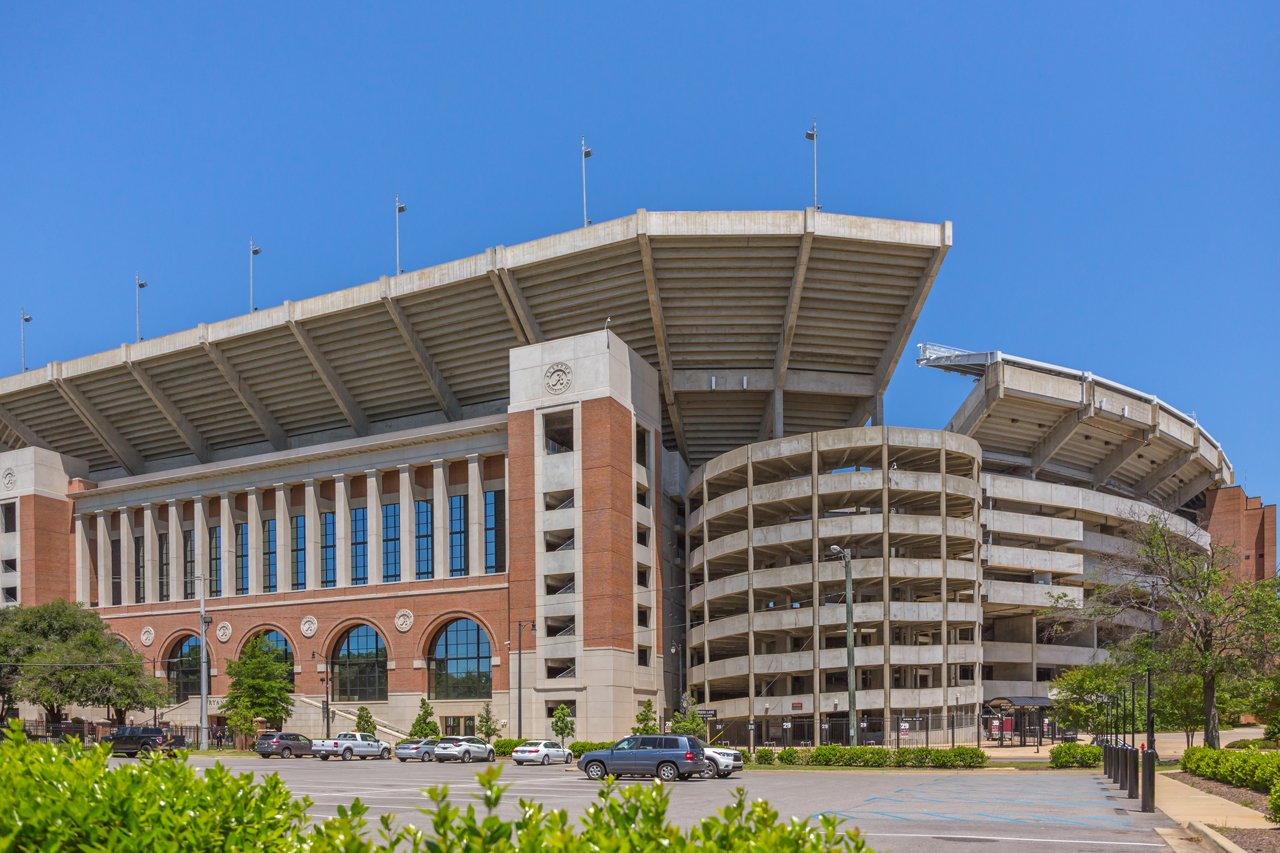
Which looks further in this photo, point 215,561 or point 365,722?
point 215,561

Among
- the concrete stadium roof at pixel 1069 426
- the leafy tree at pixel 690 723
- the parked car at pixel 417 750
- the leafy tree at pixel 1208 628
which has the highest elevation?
the concrete stadium roof at pixel 1069 426

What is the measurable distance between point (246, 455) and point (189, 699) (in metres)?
17.9

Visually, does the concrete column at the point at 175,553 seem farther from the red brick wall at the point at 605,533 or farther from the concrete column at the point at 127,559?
the red brick wall at the point at 605,533

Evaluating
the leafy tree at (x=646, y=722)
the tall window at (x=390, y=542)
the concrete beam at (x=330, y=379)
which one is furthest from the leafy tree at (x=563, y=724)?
the concrete beam at (x=330, y=379)

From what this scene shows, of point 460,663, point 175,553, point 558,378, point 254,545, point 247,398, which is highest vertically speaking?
point 247,398

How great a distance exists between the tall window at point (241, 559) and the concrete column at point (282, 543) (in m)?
3.31

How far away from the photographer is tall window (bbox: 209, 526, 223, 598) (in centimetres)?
7869

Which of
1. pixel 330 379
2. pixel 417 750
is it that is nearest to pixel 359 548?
pixel 330 379

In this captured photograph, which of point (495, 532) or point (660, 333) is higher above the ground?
point (660, 333)

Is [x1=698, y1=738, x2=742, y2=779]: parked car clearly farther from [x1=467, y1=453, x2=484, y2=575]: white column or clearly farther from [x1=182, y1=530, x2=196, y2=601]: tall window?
[x1=182, y1=530, x2=196, y2=601]: tall window

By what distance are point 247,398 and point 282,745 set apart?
28.0 metres

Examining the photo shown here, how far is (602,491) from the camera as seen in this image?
63375 mm

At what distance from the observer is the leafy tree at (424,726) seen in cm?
6545

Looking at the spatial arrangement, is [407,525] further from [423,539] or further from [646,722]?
[646,722]
